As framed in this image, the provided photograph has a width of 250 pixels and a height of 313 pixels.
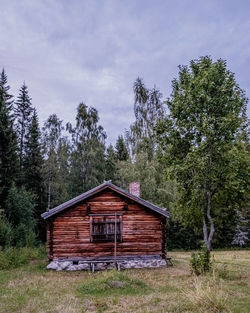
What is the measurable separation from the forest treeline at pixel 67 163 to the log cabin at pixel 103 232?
9127 millimetres

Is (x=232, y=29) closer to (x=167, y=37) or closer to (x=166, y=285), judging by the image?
(x=167, y=37)

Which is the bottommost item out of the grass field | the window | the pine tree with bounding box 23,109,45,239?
the grass field

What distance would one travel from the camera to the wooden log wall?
18.5 meters

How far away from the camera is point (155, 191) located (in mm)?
33062

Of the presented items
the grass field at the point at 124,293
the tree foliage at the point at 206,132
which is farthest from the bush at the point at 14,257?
the tree foliage at the point at 206,132

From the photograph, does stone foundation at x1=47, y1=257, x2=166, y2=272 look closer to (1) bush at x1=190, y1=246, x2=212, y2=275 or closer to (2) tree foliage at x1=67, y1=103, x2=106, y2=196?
(1) bush at x1=190, y1=246, x2=212, y2=275

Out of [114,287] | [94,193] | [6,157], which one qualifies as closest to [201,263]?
[114,287]

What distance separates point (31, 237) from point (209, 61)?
55.3 ft

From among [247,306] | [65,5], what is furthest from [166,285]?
[65,5]

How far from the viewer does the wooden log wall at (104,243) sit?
60.5ft

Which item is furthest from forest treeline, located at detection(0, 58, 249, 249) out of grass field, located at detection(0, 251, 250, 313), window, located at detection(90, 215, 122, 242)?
grass field, located at detection(0, 251, 250, 313)

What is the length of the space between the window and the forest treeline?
10058mm

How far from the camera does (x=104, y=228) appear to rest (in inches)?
734

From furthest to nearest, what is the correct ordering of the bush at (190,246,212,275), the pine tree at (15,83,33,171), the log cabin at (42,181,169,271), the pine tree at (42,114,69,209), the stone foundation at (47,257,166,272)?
the pine tree at (15,83,33,171)
the pine tree at (42,114,69,209)
the log cabin at (42,181,169,271)
the stone foundation at (47,257,166,272)
the bush at (190,246,212,275)
